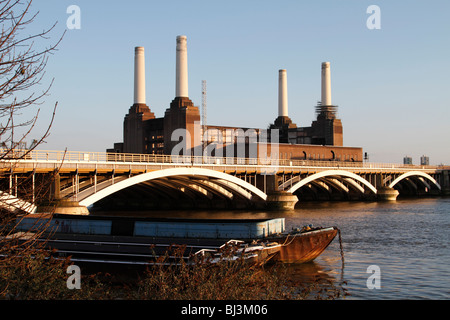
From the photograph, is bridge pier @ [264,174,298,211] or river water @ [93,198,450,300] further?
bridge pier @ [264,174,298,211]

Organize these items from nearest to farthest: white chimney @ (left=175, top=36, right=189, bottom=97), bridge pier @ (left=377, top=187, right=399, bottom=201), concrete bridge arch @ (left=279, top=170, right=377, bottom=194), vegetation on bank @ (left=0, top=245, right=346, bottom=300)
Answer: vegetation on bank @ (left=0, top=245, right=346, bottom=300)
concrete bridge arch @ (left=279, top=170, right=377, bottom=194)
white chimney @ (left=175, top=36, right=189, bottom=97)
bridge pier @ (left=377, top=187, right=399, bottom=201)

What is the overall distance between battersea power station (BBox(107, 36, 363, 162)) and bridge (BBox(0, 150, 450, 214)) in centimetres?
1167

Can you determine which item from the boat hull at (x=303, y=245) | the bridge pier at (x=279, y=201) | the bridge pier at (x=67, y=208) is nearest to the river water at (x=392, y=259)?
the boat hull at (x=303, y=245)

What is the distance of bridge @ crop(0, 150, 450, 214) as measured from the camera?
3988 cm

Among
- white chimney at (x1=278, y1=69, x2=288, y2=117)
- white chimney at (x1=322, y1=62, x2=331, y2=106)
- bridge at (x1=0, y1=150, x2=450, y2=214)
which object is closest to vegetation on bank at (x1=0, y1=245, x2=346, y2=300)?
bridge at (x1=0, y1=150, x2=450, y2=214)

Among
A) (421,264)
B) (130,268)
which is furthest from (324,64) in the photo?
(130,268)

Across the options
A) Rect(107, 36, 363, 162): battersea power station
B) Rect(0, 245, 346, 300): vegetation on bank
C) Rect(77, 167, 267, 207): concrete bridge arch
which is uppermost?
Rect(107, 36, 363, 162): battersea power station

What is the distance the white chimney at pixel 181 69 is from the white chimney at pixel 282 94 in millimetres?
31448

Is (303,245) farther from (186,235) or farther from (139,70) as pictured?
(139,70)

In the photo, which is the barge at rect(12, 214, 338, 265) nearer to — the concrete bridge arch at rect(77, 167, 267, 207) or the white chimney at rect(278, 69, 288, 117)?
the concrete bridge arch at rect(77, 167, 267, 207)

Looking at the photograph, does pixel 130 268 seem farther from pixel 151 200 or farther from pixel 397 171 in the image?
pixel 397 171

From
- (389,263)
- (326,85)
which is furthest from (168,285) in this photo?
(326,85)
